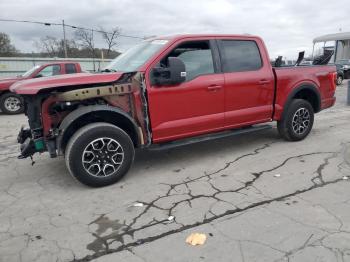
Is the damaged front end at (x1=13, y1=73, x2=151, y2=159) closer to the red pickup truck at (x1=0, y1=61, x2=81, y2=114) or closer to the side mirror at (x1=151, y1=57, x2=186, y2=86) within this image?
the side mirror at (x1=151, y1=57, x2=186, y2=86)

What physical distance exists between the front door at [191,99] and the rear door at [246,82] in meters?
0.18

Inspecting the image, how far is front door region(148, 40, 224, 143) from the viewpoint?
4672mm

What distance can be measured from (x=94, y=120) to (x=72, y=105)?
355 millimetres

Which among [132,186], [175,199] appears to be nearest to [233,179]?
[175,199]

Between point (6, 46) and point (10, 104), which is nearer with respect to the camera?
point (10, 104)

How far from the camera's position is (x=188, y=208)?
3738 millimetres

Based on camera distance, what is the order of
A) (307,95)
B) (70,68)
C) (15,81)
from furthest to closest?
(70,68)
(15,81)
(307,95)

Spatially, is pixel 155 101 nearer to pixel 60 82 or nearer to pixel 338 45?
pixel 60 82

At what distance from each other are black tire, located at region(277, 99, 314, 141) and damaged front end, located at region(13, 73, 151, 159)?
2.75m

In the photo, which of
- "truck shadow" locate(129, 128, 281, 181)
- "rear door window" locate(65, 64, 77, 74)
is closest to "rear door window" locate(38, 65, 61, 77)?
"rear door window" locate(65, 64, 77, 74)

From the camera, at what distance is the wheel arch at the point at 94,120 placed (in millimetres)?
4184

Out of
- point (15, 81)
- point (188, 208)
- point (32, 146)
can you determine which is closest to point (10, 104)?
point (15, 81)

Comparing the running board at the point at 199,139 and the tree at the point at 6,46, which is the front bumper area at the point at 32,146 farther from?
the tree at the point at 6,46

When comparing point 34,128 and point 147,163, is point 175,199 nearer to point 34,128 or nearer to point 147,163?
point 147,163
